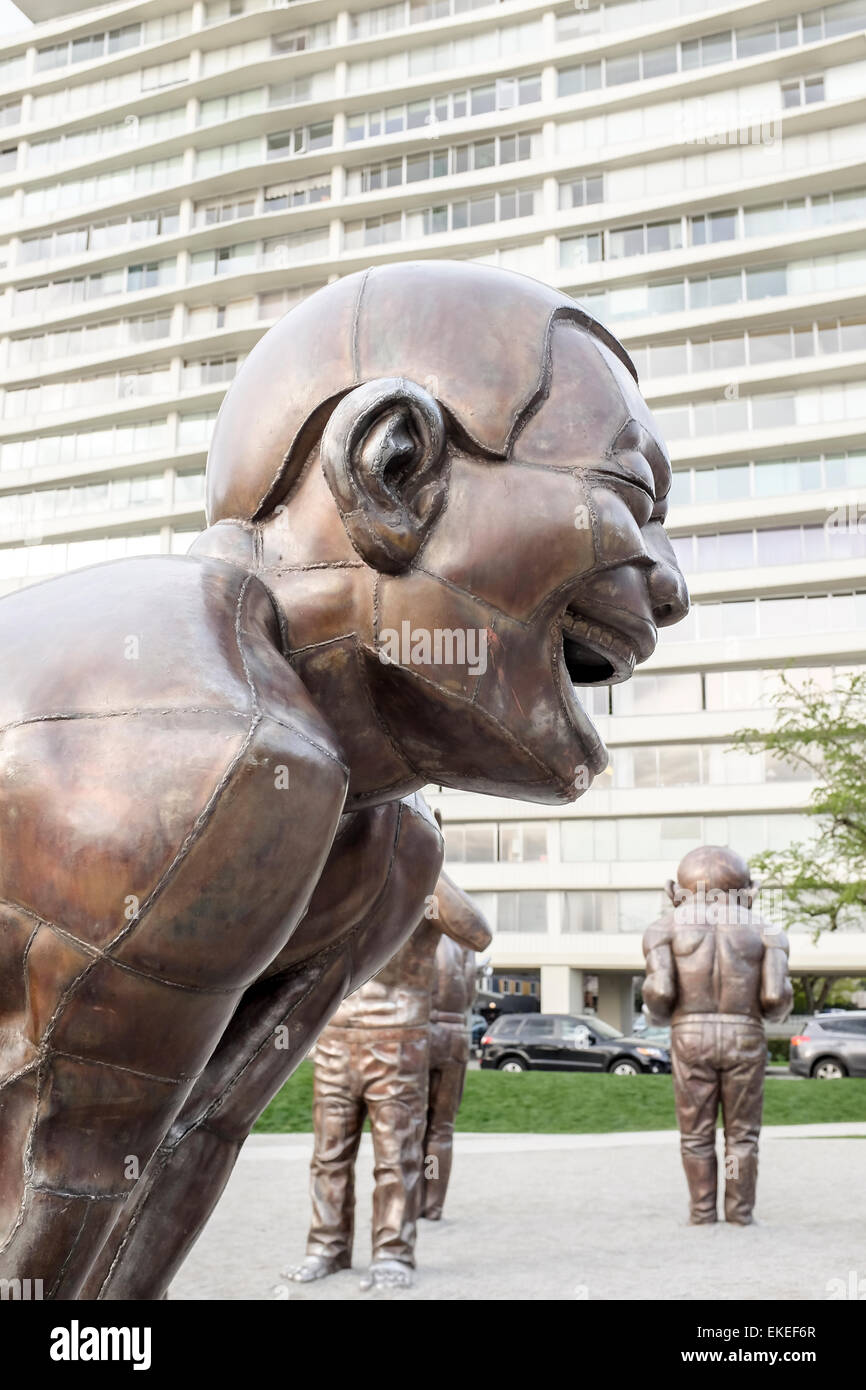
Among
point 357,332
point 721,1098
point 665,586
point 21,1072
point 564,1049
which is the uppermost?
point 357,332

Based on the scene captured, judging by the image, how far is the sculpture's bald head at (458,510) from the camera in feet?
4.85

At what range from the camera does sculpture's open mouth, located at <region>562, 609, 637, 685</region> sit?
5.20 ft

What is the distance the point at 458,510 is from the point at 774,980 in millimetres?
7725

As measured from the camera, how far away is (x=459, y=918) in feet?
25.0

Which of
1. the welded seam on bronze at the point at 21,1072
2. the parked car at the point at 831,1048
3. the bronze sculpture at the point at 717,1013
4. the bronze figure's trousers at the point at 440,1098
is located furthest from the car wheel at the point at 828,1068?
the welded seam on bronze at the point at 21,1072

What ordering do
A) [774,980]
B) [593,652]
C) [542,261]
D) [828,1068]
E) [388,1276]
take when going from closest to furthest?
[593,652] → [388,1276] → [774,980] → [828,1068] → [542,261]

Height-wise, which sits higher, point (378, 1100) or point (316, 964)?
point (316, 964)

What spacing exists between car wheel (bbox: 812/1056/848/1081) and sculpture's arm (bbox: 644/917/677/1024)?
15159 mm

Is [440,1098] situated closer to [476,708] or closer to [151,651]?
[476,708]

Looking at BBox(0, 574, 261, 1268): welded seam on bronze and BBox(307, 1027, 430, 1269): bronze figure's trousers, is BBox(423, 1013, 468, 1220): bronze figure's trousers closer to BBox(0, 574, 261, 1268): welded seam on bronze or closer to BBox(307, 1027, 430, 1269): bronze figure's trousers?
BBox(307, 1027, 430, 1269): bronze figure's trousers

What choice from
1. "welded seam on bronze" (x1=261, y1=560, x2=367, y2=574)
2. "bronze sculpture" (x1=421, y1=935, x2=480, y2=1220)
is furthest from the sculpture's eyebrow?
"bronze sculpture" (x1=421, y1=935, x2=480, y2=1220)

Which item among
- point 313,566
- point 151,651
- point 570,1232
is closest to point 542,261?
point 570,1232

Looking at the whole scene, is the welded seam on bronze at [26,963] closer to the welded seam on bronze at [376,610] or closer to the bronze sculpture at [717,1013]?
the welded seam on bronze at [376,610]
